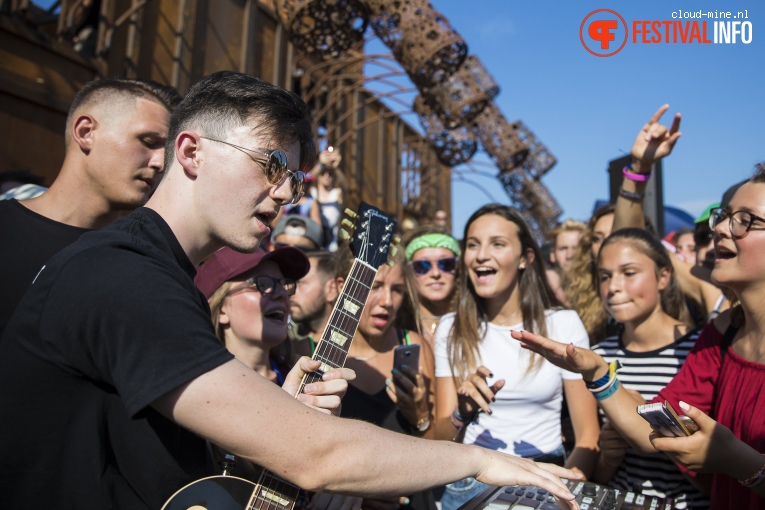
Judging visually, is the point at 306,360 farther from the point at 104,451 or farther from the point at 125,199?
the point at 125,199

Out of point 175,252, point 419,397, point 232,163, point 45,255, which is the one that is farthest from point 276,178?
point 419,397

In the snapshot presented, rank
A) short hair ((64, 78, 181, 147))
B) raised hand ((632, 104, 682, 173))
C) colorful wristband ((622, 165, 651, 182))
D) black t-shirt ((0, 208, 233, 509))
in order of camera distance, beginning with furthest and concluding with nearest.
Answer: colorful wristband ((622, 165, 651, 182)) < raised hand ((632, 104, 682, 173)) < short hair ((64, 78, 181, 147)) < black t-shirt ((0, 208, 233, 509))

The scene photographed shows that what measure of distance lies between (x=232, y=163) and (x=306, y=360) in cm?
62

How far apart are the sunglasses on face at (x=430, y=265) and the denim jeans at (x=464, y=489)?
70.4 inches

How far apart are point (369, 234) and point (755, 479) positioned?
5.27ft

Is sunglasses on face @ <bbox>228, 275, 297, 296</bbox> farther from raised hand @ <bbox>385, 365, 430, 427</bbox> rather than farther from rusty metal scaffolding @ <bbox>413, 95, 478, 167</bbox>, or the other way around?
rusty metal scaffolding @ <bbox>413, 95, 478, 167</bbox>

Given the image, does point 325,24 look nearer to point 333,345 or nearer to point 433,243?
point 433,243

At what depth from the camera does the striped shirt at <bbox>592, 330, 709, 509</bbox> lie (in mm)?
2764

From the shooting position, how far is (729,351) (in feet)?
7.91

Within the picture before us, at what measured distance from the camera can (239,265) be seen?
2803mm

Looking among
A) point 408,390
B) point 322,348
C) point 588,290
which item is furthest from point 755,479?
point 588,290

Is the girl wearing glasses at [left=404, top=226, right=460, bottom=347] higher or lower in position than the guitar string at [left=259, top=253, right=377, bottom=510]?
higher

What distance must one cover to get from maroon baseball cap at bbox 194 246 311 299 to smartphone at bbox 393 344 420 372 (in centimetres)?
58

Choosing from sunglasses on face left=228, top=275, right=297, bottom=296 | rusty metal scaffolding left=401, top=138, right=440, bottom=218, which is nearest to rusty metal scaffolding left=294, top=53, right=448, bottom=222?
rusty metal scaffolding left=401, top=138, right=440, bottom=218
